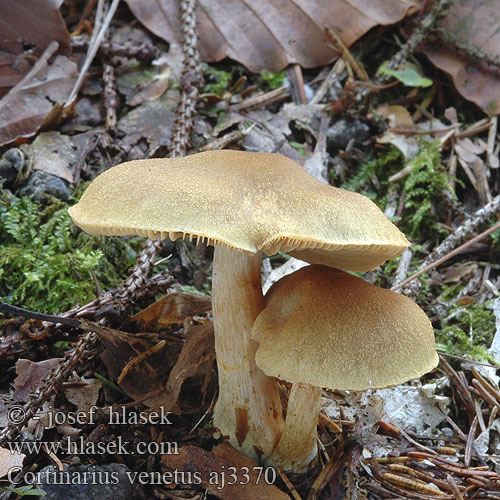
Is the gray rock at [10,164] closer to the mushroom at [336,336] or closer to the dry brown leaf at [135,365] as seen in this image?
the dry brown leaf at [135,365]

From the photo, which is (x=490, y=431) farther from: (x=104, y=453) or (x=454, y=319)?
(x=104, y=453)

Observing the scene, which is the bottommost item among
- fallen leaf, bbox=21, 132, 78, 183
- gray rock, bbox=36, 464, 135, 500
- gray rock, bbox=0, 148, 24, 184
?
gray rock, bbox=0, 148, 24, 184

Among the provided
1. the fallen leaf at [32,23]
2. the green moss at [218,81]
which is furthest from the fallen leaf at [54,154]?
the green moss at [218,81]

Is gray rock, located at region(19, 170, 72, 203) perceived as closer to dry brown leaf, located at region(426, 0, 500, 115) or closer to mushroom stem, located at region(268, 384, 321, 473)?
mushroom stem, located at region(268, 384, 321, 473)

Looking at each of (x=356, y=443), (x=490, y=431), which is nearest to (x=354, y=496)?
(x=356, y=443)

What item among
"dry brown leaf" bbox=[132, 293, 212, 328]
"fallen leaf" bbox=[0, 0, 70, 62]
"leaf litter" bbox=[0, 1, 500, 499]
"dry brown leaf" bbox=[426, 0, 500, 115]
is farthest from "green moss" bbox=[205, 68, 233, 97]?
"dry brown leaf" bbox=[132, 293, 212, 328]

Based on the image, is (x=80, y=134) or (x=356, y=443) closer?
(x=356, y=443)

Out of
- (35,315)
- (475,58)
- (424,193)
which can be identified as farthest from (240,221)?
(475,58)
